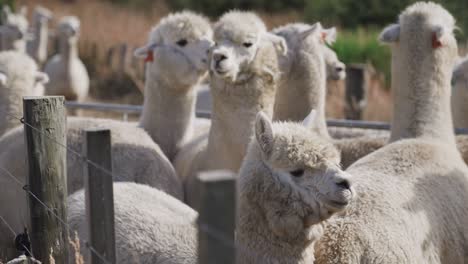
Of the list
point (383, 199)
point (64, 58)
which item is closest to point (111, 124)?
point (383, 199)

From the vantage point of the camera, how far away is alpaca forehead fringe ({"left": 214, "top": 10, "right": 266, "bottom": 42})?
604cm

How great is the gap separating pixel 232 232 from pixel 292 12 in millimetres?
25207

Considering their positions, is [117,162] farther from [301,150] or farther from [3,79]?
[301,150]

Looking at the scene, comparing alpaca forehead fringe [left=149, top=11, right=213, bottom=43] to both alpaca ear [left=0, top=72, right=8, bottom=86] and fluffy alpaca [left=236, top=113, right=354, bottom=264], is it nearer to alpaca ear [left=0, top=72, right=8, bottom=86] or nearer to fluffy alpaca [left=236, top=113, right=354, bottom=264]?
alpaca ear [left=0, top=72, right=8, bottom=86]

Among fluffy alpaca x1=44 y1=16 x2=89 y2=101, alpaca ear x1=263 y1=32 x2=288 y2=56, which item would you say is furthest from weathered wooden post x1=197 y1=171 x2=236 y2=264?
fluffy alpaca x1=44 y1=16 x2=89 y2=101

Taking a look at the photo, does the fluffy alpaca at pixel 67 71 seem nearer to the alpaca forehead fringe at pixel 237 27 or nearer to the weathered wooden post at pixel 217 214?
the alpaca forehead fringe at pixel 237 27

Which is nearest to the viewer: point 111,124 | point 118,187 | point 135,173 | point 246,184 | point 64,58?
point 246,184

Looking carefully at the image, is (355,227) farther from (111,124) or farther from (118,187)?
(111,124)

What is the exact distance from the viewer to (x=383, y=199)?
14.8ft

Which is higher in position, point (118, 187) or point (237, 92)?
point (237, 92)

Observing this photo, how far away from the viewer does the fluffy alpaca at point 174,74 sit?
6.78 metres

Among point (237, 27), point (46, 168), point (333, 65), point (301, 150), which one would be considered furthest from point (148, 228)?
point (333, 65)

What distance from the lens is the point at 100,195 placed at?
350 cm

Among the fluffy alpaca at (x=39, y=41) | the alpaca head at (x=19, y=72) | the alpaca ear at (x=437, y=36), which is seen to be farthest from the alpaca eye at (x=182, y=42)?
the fluffy alpaca at (x=39, y=41)
